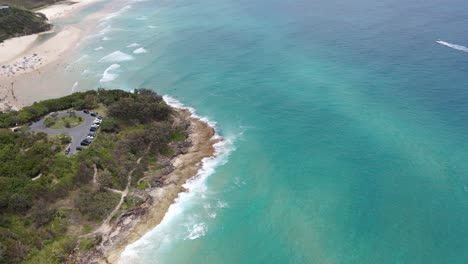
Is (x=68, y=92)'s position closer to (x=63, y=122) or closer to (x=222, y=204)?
(x=63, y=122)

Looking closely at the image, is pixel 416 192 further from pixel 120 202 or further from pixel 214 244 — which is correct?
pixel 120 202

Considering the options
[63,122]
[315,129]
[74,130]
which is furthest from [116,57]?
[315,129]

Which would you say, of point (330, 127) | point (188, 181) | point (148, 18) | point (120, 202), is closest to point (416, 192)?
point (330, 127)

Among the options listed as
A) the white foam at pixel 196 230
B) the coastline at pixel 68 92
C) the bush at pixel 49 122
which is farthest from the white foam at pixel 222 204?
the bush at pixel 49 122

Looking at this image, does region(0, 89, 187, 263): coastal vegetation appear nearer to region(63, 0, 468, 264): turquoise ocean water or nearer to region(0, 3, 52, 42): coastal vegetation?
region(63, 0, 468, 264): turquoise ocean water

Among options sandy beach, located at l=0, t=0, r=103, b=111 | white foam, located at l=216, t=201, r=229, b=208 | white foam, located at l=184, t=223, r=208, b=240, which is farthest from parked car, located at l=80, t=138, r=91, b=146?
sandy beach, located at l=0, t=0, r=103, b=111
